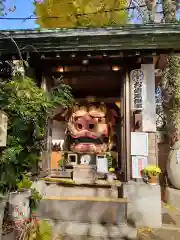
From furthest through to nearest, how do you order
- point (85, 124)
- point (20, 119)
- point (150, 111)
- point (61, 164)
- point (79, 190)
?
point (85, 124), point (61, 164), point (79, 190), point (150, 111), point (20, 119)

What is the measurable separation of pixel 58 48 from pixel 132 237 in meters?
5.28

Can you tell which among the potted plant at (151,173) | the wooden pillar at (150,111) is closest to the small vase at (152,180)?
the potted plant at (151,173)

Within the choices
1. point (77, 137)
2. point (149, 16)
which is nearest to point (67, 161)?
point (77, 137)

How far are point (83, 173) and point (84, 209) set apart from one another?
1.58 meters

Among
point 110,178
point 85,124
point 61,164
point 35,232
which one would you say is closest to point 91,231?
point 35,232

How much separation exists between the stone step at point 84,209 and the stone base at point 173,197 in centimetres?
355

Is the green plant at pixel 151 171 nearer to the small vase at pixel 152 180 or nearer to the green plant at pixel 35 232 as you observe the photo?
the small vase at pixel 152 180

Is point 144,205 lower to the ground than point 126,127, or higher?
lower

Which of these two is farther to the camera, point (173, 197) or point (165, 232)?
point (173, 197)

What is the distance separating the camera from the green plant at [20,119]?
4.46 m

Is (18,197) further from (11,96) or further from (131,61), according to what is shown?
(131,61)

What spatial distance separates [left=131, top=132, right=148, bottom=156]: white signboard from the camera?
6871mm

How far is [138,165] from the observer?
686cm

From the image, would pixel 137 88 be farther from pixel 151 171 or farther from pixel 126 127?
pixel 151 171
